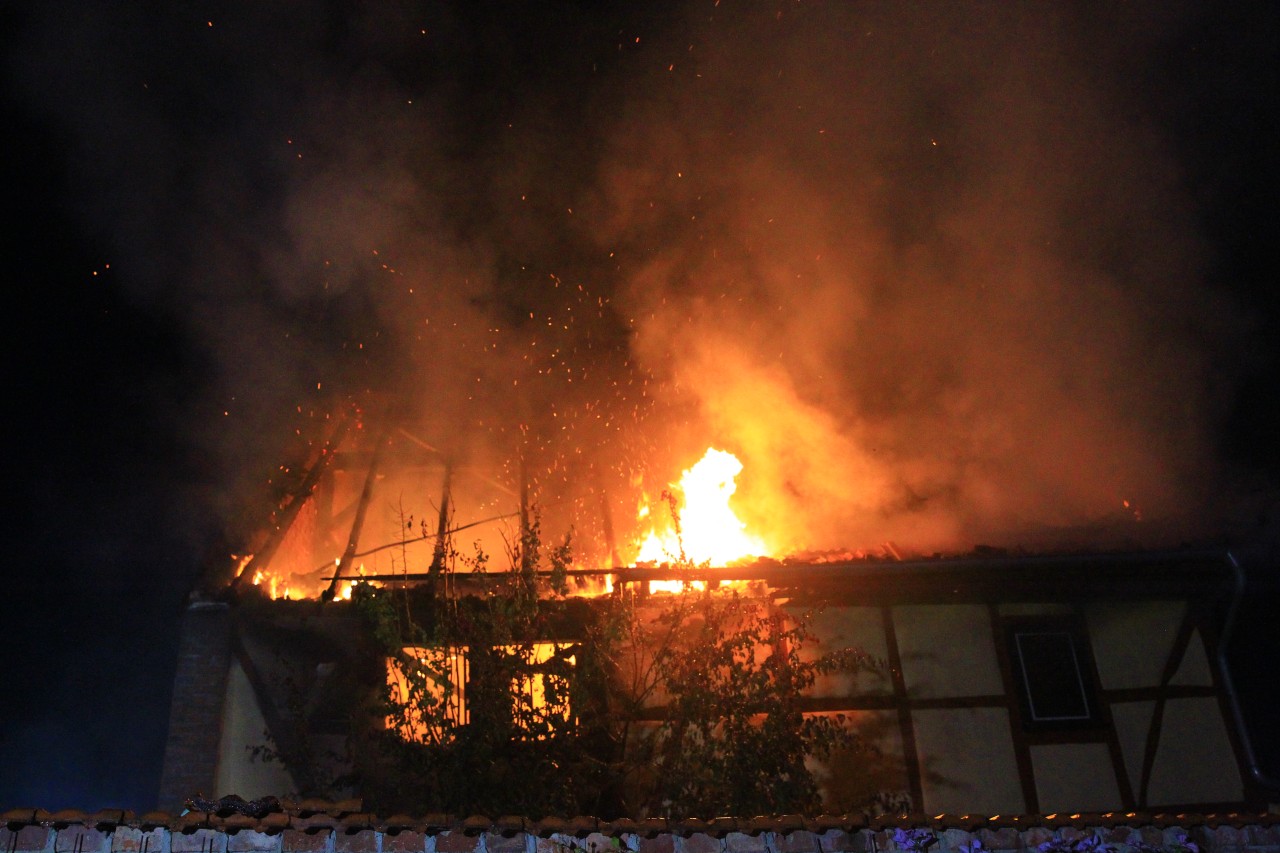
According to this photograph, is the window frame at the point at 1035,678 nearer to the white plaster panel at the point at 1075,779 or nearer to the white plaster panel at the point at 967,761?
the white plaster panel at the point at 1075,779

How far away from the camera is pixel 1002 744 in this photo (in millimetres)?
6805

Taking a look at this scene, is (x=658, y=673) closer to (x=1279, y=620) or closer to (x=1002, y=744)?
(x=1002, y=744)

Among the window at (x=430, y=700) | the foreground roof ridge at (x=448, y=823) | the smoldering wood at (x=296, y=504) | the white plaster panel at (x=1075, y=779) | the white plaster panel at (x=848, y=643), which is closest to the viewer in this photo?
the foreground roof ridge at (x=448, y=823)

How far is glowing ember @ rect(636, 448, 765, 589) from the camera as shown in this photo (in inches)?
330

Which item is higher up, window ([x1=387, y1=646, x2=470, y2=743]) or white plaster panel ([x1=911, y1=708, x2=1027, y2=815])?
window ([x1=387, y1=646, x2=470, y2=743])

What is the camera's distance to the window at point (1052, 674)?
696cm

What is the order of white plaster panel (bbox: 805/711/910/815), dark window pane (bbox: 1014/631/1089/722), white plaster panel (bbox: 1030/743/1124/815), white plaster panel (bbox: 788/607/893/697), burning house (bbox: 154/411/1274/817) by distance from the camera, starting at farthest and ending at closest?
dark window pane (bbox: 1014/631/1089/722)
white plaster panel (bbox: 788/607/893/697)
white plaster panel (bbox: 1030/743/1124/815)
white plaster panel (bbox: 805/711/910/815)
burning house (bbox: 154/411/1274/817)

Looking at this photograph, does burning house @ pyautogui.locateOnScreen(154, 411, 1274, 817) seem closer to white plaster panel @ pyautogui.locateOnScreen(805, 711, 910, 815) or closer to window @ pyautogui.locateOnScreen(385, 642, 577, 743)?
white plaster panel @ pyautogui.locateOnScreen(805, 711, 910, 815)


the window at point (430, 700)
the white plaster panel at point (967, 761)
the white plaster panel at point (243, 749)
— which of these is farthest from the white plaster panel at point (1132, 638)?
the white plaster panel at point (243, 749)

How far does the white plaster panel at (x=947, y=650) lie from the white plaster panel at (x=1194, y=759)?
1.59m

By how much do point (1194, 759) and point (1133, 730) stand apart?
1.93ft

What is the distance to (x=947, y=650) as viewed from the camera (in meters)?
7.05

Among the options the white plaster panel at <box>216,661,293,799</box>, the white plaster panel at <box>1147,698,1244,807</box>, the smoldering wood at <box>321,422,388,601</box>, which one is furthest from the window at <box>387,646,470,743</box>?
the white plaster panel at <box>1147,698,1244,807</box>

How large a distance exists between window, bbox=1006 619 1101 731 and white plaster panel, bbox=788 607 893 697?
4.05 ft
